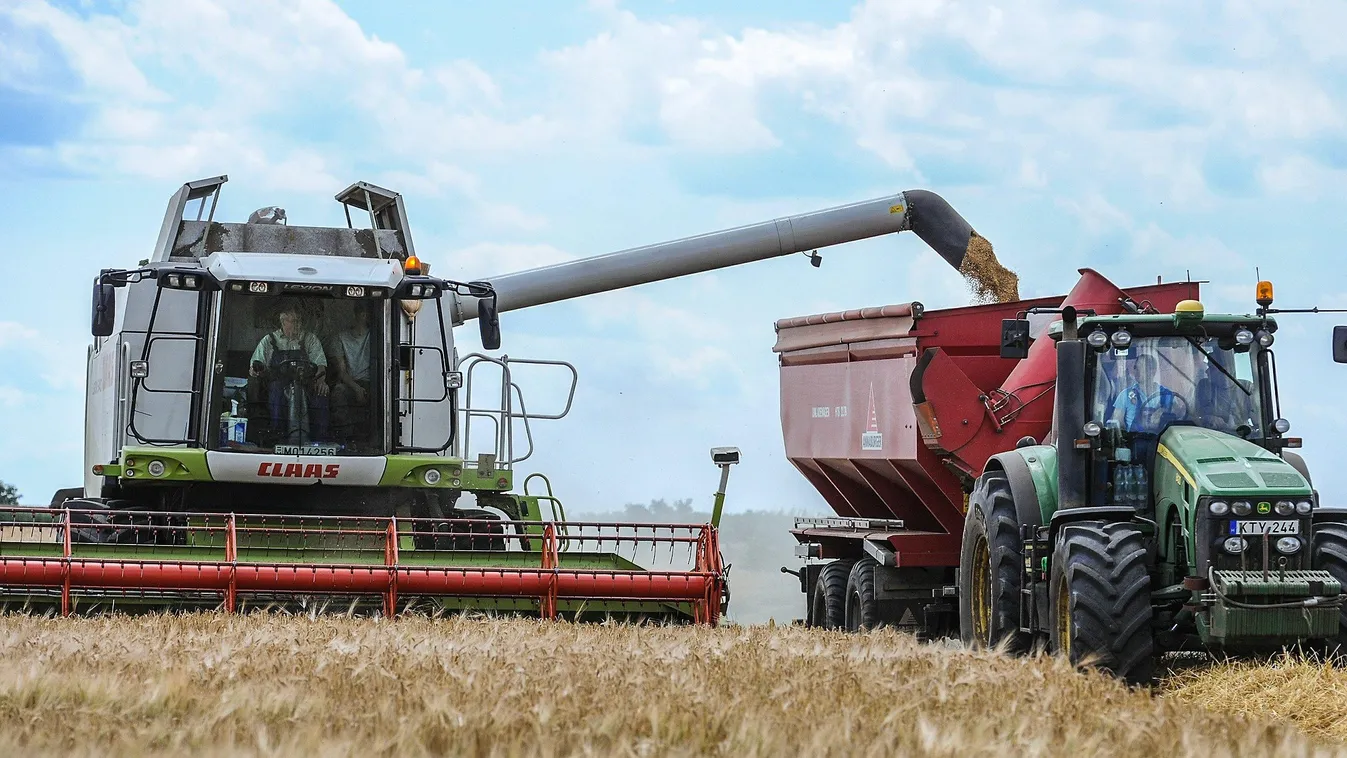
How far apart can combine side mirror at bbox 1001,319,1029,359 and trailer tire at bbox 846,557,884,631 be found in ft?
11.6

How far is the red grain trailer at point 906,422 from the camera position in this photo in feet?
38.3

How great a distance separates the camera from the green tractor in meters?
7.91

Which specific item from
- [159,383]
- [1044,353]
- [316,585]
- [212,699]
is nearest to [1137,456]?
[1044,353]

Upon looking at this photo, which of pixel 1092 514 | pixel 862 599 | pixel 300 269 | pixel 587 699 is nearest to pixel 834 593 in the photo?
pixel 862 599

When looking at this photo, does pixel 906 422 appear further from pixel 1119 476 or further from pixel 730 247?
pixel 730 247

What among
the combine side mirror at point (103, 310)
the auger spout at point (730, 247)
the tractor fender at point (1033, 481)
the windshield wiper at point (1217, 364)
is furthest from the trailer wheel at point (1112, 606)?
the auger spout at point (730, 247)

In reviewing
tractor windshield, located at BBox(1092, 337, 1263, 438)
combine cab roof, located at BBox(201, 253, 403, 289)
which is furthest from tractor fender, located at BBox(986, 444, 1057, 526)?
combine cab roof, located at BBox(201, 253, 403, 289)

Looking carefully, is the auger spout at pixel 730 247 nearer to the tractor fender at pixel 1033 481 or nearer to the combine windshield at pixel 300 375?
the combine windshield at pixel 300 375

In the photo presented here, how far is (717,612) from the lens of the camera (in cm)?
1044

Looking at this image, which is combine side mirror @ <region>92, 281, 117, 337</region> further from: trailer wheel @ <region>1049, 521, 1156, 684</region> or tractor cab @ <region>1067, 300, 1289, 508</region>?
trailer wheel @ <region>1049, 521, 1156, 684</region>

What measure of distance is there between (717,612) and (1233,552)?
3.40 meters

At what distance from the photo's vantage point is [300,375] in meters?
11.5

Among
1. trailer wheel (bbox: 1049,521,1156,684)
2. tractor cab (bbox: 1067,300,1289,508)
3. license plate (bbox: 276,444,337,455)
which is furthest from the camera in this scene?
license plate (bbox: 276,444,337,455)

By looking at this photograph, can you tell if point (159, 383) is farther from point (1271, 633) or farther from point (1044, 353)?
point (1271, 633)
